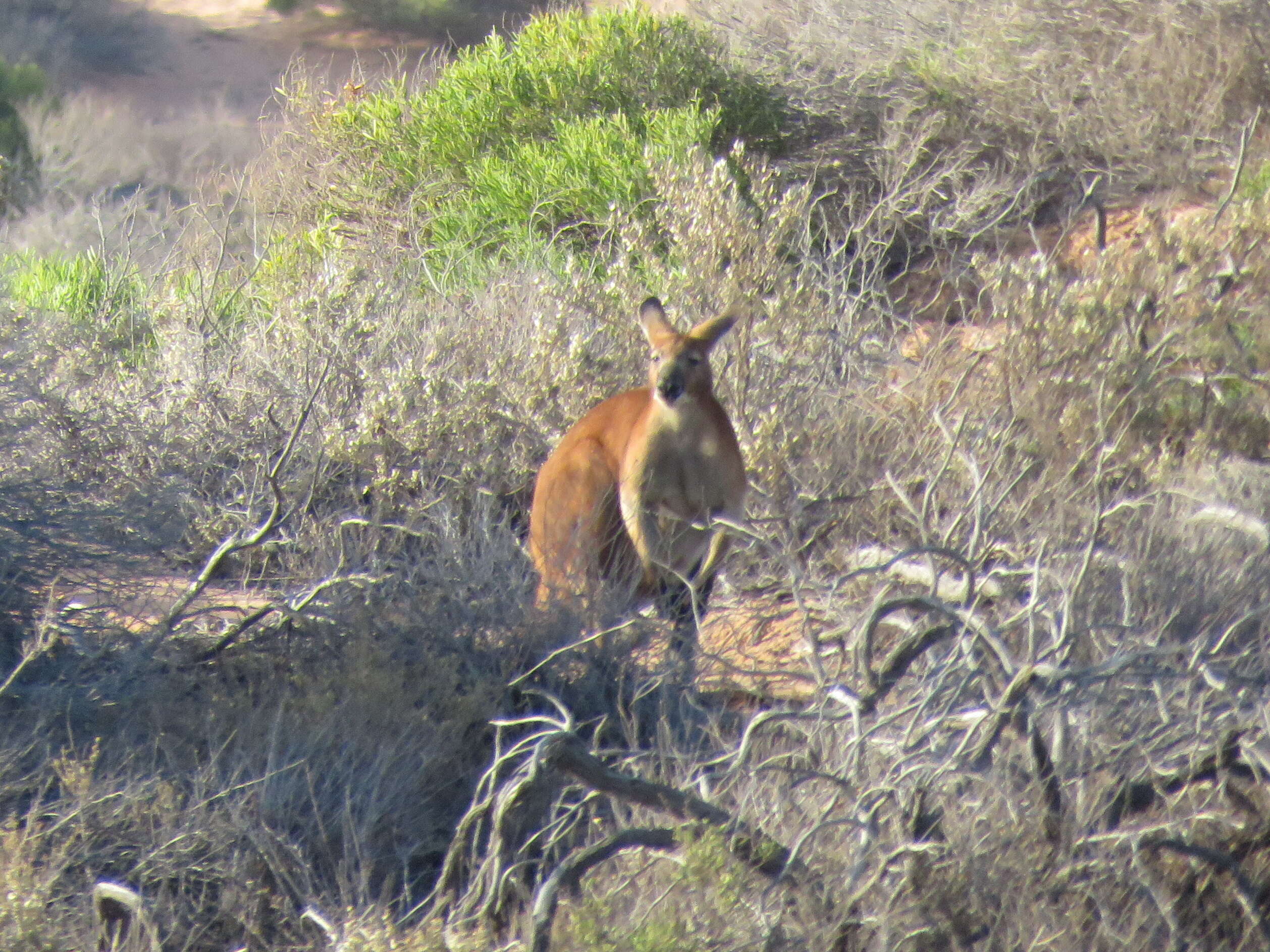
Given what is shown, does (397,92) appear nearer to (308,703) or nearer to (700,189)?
(700,189)

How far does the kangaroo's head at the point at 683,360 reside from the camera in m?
5.59

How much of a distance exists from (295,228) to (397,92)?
1.54 m

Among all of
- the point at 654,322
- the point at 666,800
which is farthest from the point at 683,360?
the point at 666,800

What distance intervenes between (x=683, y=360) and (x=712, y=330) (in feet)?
0.60

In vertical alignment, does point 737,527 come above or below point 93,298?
above

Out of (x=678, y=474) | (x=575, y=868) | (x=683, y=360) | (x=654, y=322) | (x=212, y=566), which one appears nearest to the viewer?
(x=575, y=868)

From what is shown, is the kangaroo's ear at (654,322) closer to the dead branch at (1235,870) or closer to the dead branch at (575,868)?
the dead branch at (575,868)

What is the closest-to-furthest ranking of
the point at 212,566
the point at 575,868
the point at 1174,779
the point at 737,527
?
the point at 575,868, the point at 1174,779, the point at 737,527, the point at 212,566

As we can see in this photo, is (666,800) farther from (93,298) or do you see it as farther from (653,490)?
(93,298)

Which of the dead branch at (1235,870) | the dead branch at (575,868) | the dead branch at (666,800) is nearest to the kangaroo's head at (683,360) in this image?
the dead branch at (666,800)

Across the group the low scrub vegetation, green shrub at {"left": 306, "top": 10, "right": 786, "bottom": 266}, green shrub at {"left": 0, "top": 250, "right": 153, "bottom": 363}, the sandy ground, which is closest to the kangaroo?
the low scrub vegetation

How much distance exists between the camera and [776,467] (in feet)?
22.6

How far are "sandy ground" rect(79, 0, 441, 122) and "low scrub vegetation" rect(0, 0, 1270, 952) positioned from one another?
1811 cm

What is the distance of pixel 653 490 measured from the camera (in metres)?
5.78
